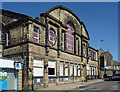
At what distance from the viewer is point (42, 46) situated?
1920 centimetres

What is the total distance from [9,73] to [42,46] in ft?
18.9

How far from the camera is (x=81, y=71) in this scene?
29.8m

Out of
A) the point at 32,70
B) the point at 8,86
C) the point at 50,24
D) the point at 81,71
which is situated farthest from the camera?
the point at 81,71

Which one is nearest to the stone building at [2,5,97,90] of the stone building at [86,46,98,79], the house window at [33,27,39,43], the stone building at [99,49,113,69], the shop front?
the house window at [33,27,39,43]

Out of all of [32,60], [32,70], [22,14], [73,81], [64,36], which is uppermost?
[22,14]

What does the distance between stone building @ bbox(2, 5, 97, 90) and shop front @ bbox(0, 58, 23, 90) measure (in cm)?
97

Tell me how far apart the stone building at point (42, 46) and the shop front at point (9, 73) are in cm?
Result: 97

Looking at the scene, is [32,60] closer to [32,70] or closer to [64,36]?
[32,70]

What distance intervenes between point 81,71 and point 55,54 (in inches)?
408

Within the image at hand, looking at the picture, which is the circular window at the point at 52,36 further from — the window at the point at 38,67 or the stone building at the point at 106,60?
the stone building at the point at 106,60

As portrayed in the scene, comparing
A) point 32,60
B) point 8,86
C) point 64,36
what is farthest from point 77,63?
point 8,86

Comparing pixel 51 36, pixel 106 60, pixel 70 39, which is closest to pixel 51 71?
pixel 51 36

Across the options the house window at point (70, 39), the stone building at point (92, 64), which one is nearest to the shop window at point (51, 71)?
the house window at point (70, 39)

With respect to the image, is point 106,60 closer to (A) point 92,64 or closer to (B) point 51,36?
(A) point 92,64
